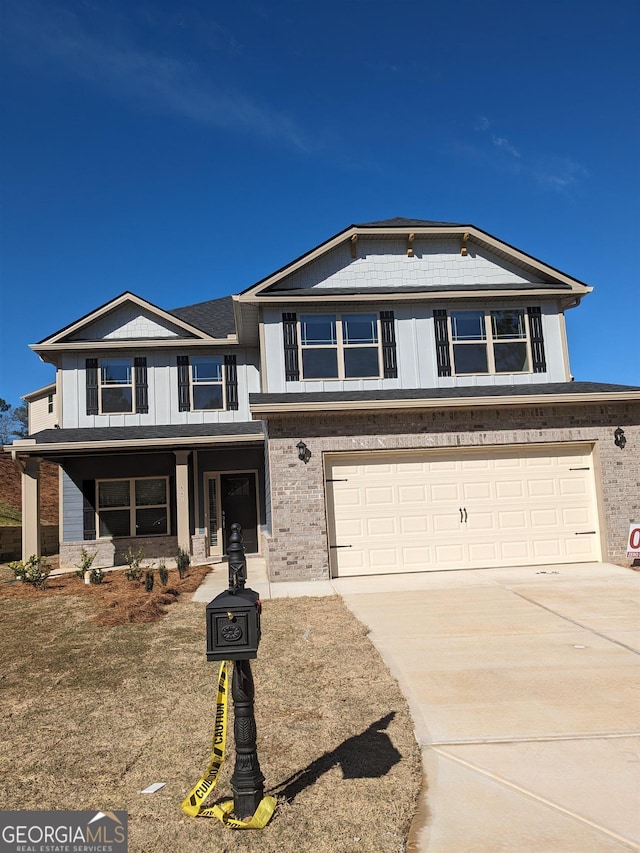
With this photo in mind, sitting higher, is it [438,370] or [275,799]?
[438,370]

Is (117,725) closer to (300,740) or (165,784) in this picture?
(165,784)

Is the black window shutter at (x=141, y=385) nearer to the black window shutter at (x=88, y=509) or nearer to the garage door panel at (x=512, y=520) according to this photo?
the black window shutter at (x=88, y=509)

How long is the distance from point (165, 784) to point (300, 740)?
1.05 meters

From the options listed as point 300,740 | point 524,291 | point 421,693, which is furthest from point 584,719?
point 524,291

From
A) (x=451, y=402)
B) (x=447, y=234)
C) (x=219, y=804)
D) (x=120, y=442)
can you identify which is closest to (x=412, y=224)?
(x=447, y=234)

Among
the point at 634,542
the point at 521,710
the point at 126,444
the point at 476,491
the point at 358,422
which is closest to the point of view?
the point at 521,710

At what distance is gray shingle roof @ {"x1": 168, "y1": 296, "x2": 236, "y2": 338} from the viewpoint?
17967 mm

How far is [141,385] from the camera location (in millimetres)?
17172

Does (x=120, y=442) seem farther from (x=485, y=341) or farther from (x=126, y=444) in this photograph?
(x=485, y=341)

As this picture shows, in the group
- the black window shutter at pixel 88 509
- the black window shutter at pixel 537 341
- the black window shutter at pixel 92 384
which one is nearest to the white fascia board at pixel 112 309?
the black window shutter at pixel 92 384

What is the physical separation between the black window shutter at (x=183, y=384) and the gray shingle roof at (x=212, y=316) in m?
1.10

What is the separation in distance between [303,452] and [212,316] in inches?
375

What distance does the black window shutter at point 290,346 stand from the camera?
13430mm

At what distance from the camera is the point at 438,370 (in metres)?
13.7
